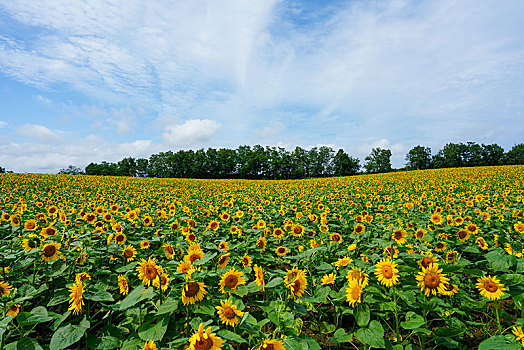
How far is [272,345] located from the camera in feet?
4.91

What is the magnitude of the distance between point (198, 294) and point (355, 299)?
1.20 metres

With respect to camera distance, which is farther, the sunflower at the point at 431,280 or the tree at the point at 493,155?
the tree at the point at 493,155

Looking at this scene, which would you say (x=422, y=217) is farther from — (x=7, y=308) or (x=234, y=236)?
(x=7, y=308)

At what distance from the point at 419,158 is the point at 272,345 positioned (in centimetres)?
→ 9117

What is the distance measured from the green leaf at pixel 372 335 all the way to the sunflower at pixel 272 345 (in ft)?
2.22

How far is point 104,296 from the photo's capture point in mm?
2088

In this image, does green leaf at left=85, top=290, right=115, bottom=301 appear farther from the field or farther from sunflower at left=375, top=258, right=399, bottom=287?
sunflower at left=375, top=258, right=399, bottom=287

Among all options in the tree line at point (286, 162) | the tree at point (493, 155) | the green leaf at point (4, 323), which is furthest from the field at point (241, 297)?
the tree at point (493, 155)

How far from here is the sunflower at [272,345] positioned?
1459 mm

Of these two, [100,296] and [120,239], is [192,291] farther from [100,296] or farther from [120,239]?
[120,239]

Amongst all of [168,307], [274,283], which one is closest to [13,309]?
[168,307]

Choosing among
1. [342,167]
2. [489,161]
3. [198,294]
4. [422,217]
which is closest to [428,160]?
[489,161]

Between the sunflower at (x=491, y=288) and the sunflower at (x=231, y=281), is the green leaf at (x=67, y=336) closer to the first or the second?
the sunflower at (x=231, y=281)

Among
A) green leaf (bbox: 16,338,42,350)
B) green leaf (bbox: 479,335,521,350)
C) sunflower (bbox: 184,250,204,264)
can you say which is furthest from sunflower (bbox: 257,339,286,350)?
green leaf (bbox: 16,338,42,350)
